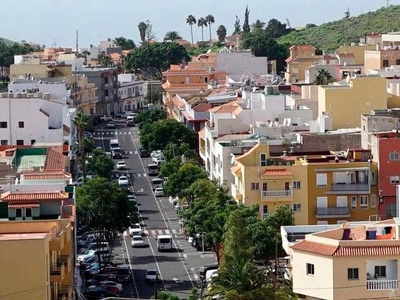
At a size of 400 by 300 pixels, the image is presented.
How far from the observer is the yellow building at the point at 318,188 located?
70438 millimetres

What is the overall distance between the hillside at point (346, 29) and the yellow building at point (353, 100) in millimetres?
83483

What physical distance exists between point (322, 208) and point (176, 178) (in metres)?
16.0

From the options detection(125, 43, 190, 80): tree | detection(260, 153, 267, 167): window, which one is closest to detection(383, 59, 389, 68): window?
detection(260, 153, 267, 167): window

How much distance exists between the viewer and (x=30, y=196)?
5469 cm

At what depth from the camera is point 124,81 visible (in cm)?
15088

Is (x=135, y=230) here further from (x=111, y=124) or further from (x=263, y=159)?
(x=111, y=124)

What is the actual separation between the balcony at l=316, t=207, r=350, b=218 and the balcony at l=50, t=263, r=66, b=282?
23.6m

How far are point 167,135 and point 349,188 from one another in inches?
1416

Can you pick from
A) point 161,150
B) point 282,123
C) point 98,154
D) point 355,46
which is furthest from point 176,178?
point 355,46

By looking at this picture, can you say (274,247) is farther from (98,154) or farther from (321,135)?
(98,154)

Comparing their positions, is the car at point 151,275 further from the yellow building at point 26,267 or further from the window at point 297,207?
the yellow building at point 26,267

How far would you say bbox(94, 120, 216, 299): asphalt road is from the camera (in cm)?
6606

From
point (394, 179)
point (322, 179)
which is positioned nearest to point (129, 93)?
point (322, 179)

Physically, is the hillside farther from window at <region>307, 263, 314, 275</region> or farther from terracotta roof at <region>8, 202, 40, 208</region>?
window at <region>307, 263, 314, 275</region>
